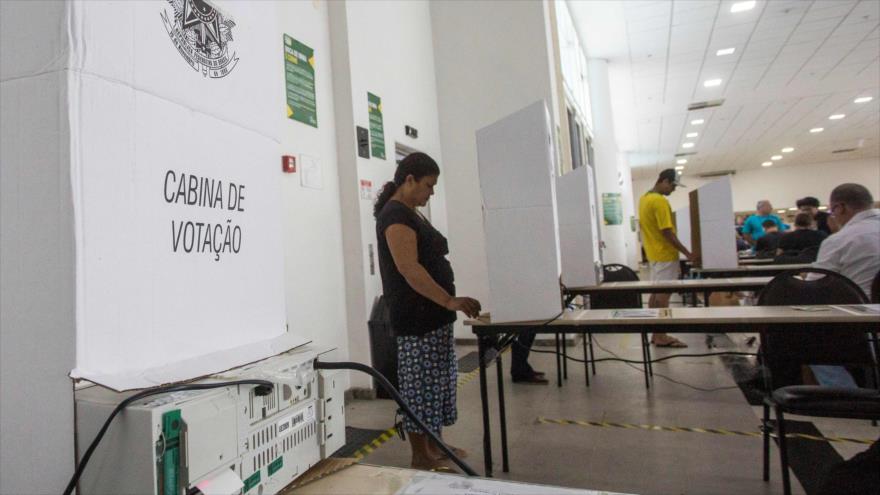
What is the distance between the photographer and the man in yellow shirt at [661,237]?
11.8ft

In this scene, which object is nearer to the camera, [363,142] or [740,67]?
[363,142]

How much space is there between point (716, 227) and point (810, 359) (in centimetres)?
232

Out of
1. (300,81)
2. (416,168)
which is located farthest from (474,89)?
(416,168)

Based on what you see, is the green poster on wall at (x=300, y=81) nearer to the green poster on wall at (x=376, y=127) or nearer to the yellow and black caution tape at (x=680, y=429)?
the green poster on wall at (x=376, y=127)

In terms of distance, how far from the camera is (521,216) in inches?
68.8

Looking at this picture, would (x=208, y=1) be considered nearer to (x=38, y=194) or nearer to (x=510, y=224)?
(x=38, y=194)

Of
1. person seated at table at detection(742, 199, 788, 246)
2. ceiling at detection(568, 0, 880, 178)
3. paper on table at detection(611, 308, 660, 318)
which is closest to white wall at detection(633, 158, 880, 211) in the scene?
ceiling at detection(568, 0, 880, 178)

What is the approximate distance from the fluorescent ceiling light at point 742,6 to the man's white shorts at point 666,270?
3.34 meters

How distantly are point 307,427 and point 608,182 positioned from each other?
7.11m

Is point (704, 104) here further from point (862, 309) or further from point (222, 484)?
point (222, 484)

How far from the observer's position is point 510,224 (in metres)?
1.76

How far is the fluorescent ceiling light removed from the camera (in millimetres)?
5008

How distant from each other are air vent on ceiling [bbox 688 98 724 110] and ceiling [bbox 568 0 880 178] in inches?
6.1

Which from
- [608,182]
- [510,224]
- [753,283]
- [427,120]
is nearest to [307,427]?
[510,224]
